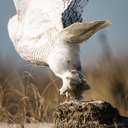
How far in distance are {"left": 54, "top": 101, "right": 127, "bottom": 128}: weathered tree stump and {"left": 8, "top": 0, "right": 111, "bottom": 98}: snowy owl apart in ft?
0.21

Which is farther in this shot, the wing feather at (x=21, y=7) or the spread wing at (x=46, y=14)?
the wing feather at (x=21, y=7)

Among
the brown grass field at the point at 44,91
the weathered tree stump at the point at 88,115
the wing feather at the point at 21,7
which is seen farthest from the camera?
the brown grass field at the point at 44,91

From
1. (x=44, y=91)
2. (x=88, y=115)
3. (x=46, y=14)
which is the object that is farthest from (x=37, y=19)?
(x=44, y=91)

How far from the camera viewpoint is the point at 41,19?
80.1 inches

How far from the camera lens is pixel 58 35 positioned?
198 centimetres

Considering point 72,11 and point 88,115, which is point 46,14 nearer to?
point 72,11

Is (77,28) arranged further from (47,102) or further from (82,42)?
(47,102)

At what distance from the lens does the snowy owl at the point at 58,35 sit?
1947mm

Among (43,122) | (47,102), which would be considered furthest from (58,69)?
(47,102)

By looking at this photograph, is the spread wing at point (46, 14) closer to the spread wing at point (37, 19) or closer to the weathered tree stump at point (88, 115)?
the spread wing at point (37, 19)

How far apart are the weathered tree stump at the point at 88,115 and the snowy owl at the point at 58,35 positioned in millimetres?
63

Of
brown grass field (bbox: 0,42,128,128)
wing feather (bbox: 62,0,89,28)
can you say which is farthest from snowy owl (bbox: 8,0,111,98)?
brown grass field (bbox: 0,42,128,128)

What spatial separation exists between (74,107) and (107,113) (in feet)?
0.34

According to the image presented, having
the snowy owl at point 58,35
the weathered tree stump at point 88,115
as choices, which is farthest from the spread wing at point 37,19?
the weathered tree stump at point 88,115
